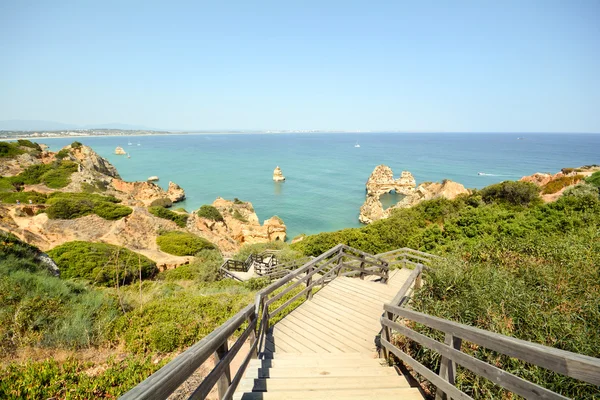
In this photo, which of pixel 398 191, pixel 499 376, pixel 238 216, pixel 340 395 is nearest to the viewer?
pixel 499 376

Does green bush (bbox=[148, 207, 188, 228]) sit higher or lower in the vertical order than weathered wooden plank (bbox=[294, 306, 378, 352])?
lower

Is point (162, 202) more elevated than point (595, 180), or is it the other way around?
point (595, 180)

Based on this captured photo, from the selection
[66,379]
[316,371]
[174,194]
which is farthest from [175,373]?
[174,194]

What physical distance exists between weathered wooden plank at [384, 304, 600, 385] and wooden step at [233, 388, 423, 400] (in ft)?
3.63

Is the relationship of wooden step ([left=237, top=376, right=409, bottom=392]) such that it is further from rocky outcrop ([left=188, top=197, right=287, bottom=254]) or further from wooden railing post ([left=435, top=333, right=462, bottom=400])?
rocky outcrop ([left=188, top=197, right=287, bottom=254])

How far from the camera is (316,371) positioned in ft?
12.0

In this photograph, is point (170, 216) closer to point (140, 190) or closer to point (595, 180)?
point (140, 190)

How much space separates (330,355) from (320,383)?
3.83 feet

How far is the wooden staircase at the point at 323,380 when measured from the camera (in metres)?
2.97

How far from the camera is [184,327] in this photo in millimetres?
5664

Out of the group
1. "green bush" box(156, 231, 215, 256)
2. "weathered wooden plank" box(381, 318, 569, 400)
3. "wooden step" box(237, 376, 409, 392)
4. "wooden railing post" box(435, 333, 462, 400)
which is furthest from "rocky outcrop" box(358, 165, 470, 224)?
"weathered wooden plank" box(381, 318, 569, 400)

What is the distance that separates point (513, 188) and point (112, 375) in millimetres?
27056

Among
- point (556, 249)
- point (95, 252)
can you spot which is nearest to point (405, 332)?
point (556, 249)

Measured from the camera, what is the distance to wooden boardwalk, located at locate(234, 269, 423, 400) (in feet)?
10.0
